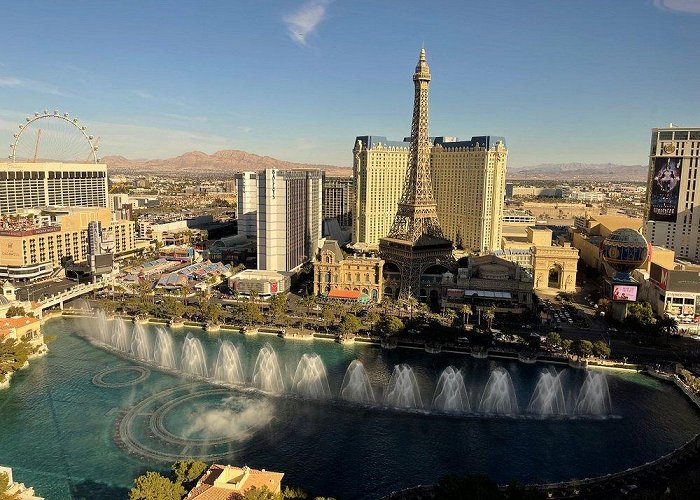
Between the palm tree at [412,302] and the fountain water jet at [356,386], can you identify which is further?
the palm tree at [412,302]

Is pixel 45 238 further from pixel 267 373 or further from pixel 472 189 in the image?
pixel 472 189

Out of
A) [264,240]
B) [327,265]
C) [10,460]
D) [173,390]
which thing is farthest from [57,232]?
[10,460]

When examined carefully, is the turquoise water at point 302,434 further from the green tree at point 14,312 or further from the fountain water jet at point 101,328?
the green tree at point 14,312

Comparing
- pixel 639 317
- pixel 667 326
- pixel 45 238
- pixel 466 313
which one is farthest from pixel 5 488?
pixel 45 238

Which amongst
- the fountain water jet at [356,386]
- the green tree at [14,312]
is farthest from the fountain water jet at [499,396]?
the green tree at [14,312]

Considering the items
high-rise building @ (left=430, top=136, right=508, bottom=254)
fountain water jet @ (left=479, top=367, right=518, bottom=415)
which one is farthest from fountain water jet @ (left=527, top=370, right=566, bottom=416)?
high-rise building @ (left=430, top=136, right=508, bottom=254)

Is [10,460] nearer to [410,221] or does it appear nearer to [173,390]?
[173,390]

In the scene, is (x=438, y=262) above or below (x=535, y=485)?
above

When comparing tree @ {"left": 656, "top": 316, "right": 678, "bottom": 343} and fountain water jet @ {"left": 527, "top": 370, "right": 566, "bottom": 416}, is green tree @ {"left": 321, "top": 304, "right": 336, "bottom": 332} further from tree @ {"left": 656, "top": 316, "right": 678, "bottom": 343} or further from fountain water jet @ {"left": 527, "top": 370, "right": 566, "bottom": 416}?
tree @ {"left": 656, "top": 316, "right": 678, "bottom": 343}
